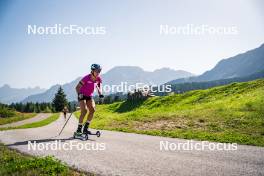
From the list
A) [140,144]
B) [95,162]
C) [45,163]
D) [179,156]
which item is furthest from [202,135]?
[45,163]

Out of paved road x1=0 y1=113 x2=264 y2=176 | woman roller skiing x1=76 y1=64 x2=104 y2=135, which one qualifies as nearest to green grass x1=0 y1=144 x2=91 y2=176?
paved road x1=0 y1=113 x2=264 y2=176

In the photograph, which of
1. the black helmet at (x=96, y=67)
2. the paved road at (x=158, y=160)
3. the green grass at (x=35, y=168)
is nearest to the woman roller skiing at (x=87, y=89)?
the black helmet at (x=96, y=67)

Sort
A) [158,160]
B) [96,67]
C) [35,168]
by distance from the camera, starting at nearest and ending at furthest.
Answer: [35,168], [158,160], [96,67]

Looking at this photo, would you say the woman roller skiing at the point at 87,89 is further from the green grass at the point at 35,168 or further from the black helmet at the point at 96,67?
the green grass at the point at 35,168

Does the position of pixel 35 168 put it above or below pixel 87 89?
below

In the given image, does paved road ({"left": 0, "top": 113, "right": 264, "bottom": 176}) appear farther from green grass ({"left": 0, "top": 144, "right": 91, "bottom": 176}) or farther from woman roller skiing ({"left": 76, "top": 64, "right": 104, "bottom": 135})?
woman roller skiing ({"left": 76, "top": 64, "right": 104, "bottom": 135})

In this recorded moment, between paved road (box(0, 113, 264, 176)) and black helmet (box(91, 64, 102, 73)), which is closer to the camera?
paved road (box(0, 113, 264, 176))

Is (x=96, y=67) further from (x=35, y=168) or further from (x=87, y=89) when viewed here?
(x=35, y=168)

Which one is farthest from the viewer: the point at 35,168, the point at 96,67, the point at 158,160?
the point at 96,67

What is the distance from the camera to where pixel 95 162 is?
29.7 ft

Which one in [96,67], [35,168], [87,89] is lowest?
[35,168]

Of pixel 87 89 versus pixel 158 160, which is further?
pixel 87 89

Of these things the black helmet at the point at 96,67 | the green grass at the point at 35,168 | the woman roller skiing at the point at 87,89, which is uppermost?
the black helmet at the point at 96,67

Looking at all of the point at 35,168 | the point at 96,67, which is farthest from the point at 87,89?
the point at 35,168
